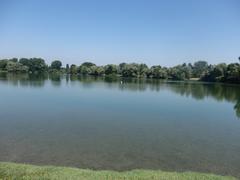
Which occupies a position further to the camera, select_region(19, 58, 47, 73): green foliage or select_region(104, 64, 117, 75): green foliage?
select_region(19, 58, 47, 73): green foliage

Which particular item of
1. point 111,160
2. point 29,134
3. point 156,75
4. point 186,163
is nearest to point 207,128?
point 186,163

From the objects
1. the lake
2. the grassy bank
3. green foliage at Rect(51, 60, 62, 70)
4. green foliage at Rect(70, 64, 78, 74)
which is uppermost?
green foliage at Rect(51, 60, 62, 70)

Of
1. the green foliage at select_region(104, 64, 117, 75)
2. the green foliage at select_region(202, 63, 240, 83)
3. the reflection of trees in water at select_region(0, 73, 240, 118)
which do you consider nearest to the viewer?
the reflection of trees in water at select_region(0, 73, 240, 118)

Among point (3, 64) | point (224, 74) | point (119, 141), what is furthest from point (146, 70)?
point (119, 141)

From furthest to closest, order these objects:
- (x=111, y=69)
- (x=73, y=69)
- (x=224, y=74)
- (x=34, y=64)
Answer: (x=73, y=69), (x=34, y=64), (x=111, y=69), (x=224, y=74)

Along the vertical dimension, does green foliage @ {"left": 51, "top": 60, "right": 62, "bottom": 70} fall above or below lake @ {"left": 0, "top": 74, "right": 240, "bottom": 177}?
above

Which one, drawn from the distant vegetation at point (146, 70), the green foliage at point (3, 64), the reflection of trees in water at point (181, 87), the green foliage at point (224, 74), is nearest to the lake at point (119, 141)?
the reflection of trees in water at point (181, 87)

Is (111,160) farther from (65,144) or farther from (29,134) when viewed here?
(29,134)

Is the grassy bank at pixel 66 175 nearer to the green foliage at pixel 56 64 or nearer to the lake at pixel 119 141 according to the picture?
the lake at pixel 119 141

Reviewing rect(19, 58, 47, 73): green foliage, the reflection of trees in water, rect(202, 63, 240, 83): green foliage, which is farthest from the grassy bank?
rect(19, 58, 47, 73): green foliage

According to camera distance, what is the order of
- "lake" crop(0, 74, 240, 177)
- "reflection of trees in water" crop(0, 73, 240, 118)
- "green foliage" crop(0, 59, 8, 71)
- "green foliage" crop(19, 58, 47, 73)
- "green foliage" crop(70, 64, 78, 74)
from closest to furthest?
"lake" crop(0, 74, 240, 177), "reflection of trees in water" crop(0, 73, 240, 118), "green foliage" crop(0, 59, 8, 71), "green foliage" crop(19, 58, 47, 73), "green foliage" crop(70, 64, 78, 74)

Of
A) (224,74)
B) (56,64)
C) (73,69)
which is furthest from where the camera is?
(56,64)

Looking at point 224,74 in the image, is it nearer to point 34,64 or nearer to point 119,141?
point 119,141

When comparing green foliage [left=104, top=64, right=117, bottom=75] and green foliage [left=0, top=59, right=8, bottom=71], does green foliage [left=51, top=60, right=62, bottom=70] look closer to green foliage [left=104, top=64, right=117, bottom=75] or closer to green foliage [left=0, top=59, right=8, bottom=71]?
green foliage [left=0, top=59, right=8, bottom=71]
